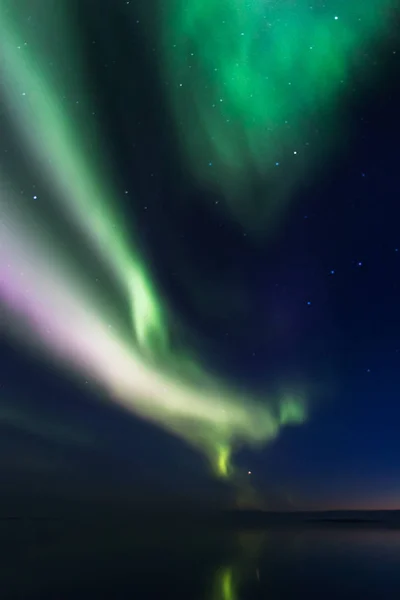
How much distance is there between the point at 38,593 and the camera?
275 centimetres

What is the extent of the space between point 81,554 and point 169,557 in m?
0.93

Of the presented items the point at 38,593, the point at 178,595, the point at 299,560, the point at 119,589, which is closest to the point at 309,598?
the point at 178,595

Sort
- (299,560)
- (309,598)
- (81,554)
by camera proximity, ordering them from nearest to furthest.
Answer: (309,598)
(299,560)
(81,554)

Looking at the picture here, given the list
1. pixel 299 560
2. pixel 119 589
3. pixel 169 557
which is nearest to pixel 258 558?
pixel 299 560

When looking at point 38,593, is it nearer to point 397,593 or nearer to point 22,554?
point 397,593

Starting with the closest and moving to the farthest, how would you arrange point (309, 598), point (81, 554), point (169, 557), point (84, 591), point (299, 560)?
1. point (309, 598)
2. point (84, 591)
3. point (299, 560)
4. point (169, 557)
5. point (81, 554)

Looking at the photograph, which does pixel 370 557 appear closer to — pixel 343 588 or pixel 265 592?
pixel 343 588

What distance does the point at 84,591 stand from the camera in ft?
9.34

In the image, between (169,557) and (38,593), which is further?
(169,557)

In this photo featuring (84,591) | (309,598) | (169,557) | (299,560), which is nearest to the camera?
(309,598)

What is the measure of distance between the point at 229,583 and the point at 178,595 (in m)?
0.43

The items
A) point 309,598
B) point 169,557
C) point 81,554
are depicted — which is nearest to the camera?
point 309,598

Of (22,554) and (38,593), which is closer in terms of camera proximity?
(38,593)

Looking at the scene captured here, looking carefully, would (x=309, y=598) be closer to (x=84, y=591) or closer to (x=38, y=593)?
(x=84, y=591)
